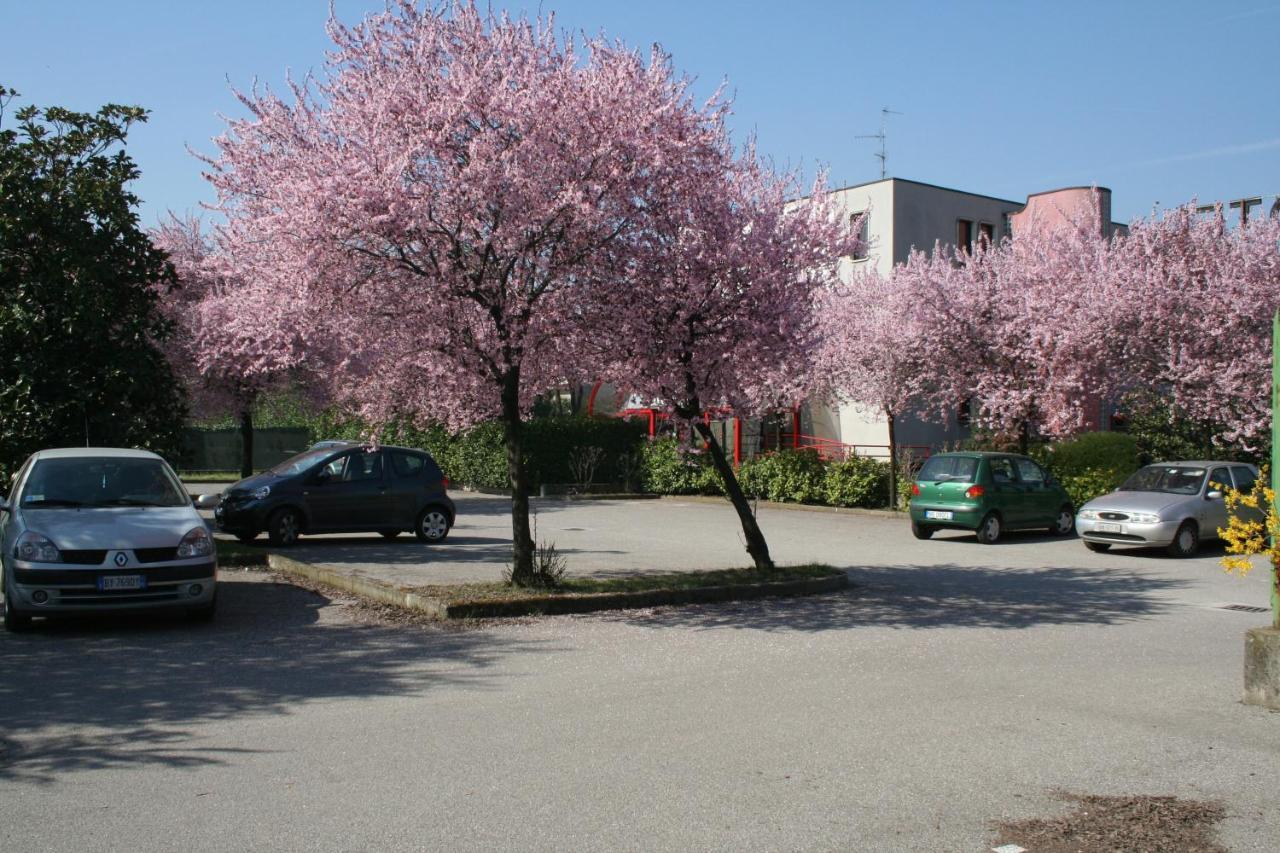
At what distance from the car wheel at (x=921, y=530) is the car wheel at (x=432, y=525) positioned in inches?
333

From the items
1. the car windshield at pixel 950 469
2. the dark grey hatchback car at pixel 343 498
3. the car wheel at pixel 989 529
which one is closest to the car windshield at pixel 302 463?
the dark grey hatchback car at pixel 343 498

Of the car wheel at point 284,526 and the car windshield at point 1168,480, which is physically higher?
the car windshield at point 1168,480

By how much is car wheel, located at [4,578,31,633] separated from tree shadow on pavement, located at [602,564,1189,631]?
5344mm

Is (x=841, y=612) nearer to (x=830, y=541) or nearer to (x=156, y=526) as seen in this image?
(x=156, y=526)

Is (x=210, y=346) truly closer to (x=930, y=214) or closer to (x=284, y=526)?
(x=284, y=526)

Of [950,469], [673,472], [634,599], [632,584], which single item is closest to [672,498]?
[673,472]

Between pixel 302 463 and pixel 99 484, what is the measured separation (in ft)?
23.8

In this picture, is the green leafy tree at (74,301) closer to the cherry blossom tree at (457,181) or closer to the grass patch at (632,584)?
the cherry blossom tree at (457,181)

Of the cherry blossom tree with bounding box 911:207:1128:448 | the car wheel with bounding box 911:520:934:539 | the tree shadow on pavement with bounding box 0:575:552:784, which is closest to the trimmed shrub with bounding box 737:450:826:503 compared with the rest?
the cherry blossom tree with bounding box 911:207:1128:448

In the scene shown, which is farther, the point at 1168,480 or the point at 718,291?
the point at 1168,480

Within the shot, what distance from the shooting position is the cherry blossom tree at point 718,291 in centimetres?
1188

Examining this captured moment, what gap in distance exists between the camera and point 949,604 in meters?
12.7

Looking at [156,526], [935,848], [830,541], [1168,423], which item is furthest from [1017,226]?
[935,848]

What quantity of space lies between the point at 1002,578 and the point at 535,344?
742cm
